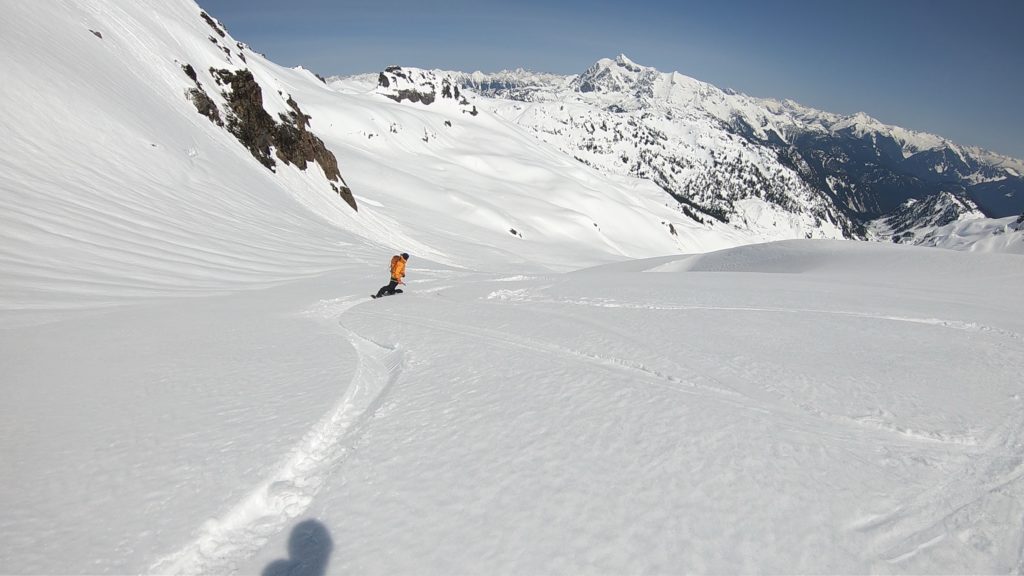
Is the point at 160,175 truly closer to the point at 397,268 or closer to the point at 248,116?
the point at 397,268

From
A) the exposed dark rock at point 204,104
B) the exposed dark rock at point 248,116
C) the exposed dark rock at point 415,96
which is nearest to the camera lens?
the exposed dark rock at point 204,104

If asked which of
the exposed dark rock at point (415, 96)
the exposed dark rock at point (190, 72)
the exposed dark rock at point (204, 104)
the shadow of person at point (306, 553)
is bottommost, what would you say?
the shadow of person at point (306, 553)

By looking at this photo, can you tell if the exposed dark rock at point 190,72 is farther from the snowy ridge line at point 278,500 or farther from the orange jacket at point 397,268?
the snowy ridge line at point 278,500

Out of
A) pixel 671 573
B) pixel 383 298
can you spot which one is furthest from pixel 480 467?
pixel 383 298

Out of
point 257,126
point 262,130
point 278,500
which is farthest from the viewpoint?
point 262,130

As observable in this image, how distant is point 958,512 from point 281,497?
5679 mm

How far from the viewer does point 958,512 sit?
383 centimetres

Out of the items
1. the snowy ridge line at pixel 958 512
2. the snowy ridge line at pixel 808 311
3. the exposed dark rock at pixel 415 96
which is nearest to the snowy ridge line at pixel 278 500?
the snowy ridge line at pixel 958 512

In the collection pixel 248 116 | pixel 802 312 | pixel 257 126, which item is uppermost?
pixel 248 116

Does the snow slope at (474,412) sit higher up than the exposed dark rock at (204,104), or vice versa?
the exposed dark rock at (204,104)

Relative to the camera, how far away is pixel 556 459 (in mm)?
4590

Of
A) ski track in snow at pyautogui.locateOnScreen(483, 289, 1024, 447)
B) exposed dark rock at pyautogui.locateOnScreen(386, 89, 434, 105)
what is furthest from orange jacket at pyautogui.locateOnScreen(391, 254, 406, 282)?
exposed dark rock at pyautogui.locateOnScreen(386, 89, 434, 105)

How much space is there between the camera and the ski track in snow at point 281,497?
139 inches

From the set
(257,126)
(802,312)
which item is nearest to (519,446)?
(802,312)
